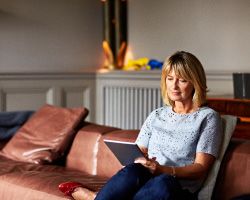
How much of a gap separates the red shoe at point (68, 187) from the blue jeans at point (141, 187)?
261 millimetres

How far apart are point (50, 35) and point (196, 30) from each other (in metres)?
1.36

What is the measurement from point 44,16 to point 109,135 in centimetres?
217

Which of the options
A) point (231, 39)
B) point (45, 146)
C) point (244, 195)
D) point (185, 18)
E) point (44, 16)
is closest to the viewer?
point (244, 195)

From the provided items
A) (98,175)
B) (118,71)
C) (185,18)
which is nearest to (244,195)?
(98,175)

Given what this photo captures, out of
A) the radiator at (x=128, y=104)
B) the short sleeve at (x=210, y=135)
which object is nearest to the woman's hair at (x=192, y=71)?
the short sleeve at (x=210, y=135)

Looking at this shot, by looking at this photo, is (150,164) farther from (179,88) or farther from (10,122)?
(10,122)

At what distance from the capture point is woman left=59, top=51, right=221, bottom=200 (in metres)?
1.92

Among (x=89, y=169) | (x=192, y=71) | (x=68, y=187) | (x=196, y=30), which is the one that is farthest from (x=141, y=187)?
(x=196, y=30)

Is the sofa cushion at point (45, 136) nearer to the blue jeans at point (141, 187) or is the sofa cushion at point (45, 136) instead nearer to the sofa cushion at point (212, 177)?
the blue jeans at point (141, 187)

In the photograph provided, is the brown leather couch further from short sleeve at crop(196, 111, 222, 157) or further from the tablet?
the tablet

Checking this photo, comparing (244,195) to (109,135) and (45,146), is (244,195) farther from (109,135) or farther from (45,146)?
(45,146)

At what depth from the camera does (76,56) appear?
4.81 m

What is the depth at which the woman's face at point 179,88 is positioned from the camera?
7.03 feet

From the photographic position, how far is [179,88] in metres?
2.15
